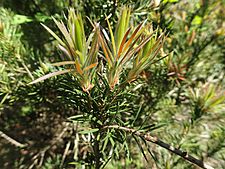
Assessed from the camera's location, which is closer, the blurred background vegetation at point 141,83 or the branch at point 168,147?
the branch at point 168,147

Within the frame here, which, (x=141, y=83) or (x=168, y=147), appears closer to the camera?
(x=168, y=147)

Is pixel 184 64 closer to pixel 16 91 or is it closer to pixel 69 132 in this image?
pixel 16 91

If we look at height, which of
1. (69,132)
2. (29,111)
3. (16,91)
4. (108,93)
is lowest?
(108,93)

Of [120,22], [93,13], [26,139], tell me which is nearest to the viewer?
[120,22]

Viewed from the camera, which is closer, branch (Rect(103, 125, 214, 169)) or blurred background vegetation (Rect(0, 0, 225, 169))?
branch (Rect(103, 125, 214, 169))

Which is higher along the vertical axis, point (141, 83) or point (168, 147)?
point (141, 83)

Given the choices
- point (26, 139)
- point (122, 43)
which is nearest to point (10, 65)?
point (122, 43)

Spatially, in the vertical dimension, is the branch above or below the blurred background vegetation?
below

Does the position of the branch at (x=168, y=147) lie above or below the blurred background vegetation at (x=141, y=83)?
→ below
